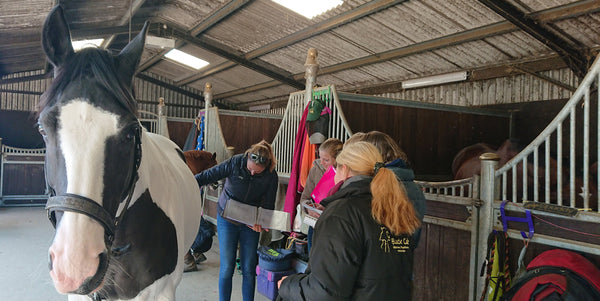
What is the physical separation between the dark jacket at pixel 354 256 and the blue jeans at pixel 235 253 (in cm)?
128

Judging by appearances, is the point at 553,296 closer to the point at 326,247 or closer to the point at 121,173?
the point at 326,247

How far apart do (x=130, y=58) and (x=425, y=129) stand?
2912 millimetres

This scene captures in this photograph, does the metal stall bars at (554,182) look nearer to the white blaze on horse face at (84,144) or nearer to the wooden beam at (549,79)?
the white blaze on horse face at (84,144)

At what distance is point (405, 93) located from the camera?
6.41 meters

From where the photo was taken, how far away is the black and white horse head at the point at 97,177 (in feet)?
2.66

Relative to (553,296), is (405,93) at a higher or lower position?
higher

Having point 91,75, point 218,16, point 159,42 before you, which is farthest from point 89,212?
point 218,16

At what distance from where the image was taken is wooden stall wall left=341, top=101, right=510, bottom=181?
3.08m

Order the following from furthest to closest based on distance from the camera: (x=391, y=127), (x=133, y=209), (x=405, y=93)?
(x=405, y=93), (x=391, y=127), (x=133, y=209)

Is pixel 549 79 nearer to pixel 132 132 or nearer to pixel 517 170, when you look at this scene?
pixel 517 170

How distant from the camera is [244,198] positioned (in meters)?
2.46

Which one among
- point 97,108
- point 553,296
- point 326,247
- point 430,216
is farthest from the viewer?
point 430,216

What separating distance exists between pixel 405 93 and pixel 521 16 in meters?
2.58

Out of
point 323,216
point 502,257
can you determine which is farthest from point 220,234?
point 502,257
